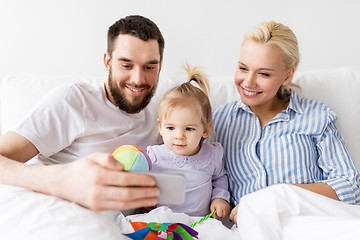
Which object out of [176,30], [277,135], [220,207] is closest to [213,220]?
[220,207]

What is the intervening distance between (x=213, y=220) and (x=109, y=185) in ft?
1.95

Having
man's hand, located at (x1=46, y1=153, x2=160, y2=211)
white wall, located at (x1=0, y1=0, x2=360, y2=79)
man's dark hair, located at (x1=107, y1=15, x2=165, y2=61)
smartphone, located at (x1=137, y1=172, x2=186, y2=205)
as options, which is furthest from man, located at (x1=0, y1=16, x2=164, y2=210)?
white wall, located at (x1=0, y1=0, x2=360, y2=79)

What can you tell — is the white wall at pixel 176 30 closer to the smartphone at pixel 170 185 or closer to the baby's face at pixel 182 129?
the baby's face at pixel 182 129

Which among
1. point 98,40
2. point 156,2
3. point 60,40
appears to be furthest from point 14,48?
point 156,2

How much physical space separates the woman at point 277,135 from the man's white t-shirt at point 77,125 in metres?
0.42

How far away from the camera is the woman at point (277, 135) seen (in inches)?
59.8

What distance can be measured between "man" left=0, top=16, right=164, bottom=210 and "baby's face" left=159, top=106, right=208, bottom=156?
151 millimetres

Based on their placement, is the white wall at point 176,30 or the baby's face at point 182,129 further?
the white wall at point 176,30

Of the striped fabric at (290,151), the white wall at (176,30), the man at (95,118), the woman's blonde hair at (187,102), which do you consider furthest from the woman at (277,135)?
the white wall at (176,30)

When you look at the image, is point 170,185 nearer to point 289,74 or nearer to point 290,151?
point 290,151

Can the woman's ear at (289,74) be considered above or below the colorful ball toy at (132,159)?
above

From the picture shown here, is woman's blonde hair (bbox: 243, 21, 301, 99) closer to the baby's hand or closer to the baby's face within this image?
the baby's face

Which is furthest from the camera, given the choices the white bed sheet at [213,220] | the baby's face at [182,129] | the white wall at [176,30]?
the white wall at [176,30]

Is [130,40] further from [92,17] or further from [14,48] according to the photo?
[14,48]
